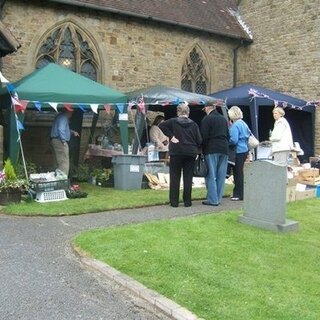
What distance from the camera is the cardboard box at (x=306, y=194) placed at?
10077 mm

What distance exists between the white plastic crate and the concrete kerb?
12.3ft

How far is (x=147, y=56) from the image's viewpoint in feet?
→ 51.6

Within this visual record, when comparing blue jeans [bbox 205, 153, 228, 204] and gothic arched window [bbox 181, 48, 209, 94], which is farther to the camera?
gothic arched window [bbox 181, 48, 209, 94]

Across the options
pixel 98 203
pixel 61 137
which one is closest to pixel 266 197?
pixel 98 203

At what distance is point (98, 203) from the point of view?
8836 mm

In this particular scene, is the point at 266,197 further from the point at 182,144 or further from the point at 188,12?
the point at 188,12

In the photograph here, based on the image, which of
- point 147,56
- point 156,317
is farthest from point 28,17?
point 156,317

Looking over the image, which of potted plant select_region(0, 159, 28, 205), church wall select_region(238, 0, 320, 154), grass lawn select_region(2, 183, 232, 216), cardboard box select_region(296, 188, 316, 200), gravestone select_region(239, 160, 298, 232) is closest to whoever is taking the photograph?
gravestone select_region(239, 160, 298, 232)

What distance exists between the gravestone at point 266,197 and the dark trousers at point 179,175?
4.72ft

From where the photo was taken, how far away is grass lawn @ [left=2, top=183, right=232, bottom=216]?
8078mm

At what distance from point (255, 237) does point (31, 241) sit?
9.84 ft

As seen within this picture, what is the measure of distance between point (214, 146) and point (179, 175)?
2.88 ft

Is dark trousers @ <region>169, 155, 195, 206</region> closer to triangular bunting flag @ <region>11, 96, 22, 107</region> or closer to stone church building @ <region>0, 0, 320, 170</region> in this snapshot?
triangular bunting flag @ <region>11, 96, 22, 107</region>

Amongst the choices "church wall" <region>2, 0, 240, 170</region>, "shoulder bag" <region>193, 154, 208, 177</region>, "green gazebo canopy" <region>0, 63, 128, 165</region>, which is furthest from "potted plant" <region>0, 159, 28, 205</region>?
"church wall" <region>2, 0, 240, 170</region>
